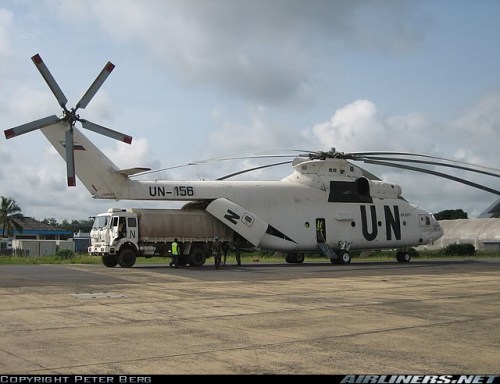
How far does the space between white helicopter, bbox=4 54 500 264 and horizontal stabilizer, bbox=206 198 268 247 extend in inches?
1.9

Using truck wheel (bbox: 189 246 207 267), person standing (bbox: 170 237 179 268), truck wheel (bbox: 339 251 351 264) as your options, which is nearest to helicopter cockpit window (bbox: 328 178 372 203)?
truck wheel (bbox: 339 251 351 264)

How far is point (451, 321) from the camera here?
443 inches

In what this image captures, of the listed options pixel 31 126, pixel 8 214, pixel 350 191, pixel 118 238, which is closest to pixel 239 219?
pixel 118 238

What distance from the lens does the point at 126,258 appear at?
91.4ft

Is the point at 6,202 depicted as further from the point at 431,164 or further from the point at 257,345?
the point at 257,345

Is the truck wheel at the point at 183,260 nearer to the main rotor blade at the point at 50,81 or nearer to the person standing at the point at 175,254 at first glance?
the person standing at the point at 175,254

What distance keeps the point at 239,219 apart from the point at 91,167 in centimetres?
736

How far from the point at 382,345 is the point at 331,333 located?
3.93 ft

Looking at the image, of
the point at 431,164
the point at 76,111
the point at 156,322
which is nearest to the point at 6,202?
the point at 76,111

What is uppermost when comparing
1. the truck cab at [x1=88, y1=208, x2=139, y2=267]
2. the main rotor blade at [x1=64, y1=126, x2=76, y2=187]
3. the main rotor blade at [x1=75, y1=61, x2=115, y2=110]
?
the main rotor blade at [x1=75, y1=61, x2=115, y2=110]

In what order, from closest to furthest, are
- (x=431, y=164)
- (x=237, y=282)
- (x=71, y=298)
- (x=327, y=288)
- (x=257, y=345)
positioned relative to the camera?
(x=257, y=345), (x=71, y=298), (x=327, y=288), (x=237, y=282), (x=431, y=164)

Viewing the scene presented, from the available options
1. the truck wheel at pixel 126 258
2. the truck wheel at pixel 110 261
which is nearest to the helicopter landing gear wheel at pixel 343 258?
the truck wheel at pixel 126 258

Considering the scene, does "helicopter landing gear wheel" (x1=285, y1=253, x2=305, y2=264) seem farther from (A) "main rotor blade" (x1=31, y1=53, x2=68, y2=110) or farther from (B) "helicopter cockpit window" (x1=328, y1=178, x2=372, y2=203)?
(A) "main rotor blade" (x1=31, y1=53, x2=68, y2=110)

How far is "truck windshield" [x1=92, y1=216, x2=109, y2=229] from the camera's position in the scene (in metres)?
28.5
